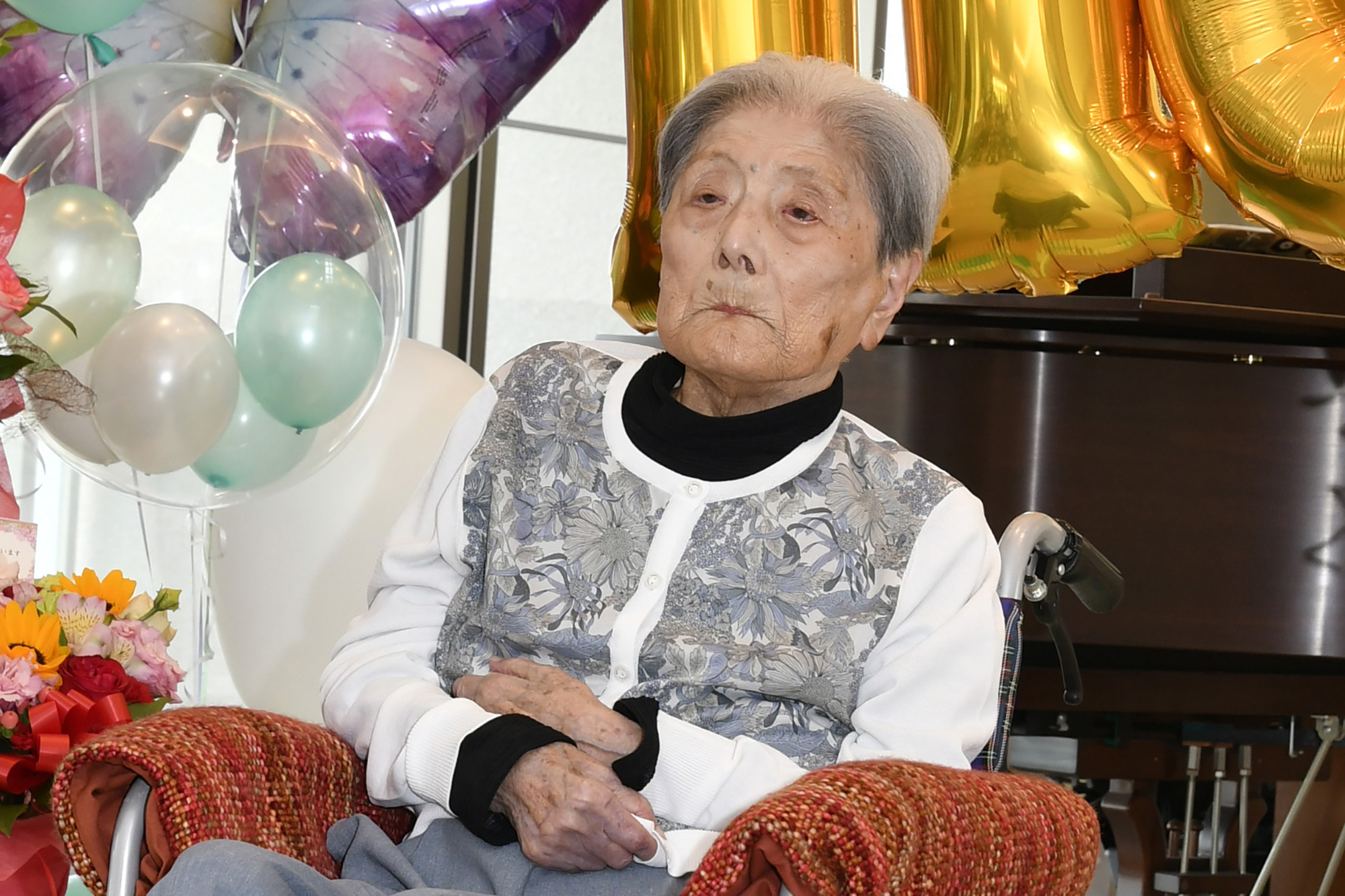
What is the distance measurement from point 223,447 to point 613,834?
955 millimetres

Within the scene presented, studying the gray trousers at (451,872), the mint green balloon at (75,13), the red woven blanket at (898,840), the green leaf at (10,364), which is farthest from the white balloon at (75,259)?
the red woven blanket at (898,840)

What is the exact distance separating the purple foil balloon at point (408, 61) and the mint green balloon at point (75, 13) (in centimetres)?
25

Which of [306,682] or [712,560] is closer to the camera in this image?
[712,560]

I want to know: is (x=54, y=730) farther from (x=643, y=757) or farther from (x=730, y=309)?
(x=730, y=309)

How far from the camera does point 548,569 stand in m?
1.41

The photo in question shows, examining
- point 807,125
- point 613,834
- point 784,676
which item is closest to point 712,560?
point 784,676

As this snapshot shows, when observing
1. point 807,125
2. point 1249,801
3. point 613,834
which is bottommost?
point 1249,801

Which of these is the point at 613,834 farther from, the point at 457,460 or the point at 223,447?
the point at 223,447

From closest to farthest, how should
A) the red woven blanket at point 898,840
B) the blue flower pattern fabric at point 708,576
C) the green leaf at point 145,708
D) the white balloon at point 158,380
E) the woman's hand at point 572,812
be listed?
1. the red woven blanket at point 898,840
2. the woman's hand at point 572,812
3. the blue flower pattern fabric at point 708,576
4. the green leaf at point 145,708
5. the white balloon at point 158,380

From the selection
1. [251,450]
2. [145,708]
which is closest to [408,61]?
[251,450]

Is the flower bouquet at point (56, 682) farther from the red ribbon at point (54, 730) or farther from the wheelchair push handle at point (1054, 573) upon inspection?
the wheelchair push handle at point (1054, 573)

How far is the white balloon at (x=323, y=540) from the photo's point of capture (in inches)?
88.9

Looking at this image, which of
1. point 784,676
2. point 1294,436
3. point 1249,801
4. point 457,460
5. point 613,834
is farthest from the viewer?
point 1249,801

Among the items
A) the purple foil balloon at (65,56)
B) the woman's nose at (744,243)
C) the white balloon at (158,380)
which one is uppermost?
the purple foil balloon at (65,56)
